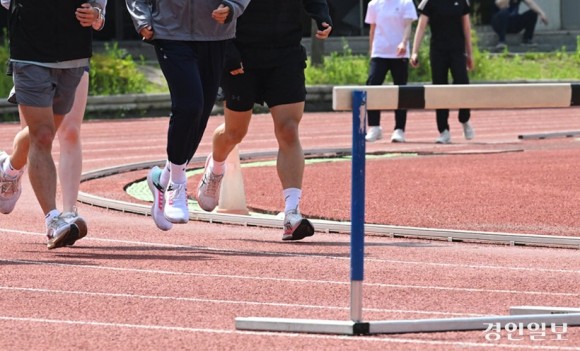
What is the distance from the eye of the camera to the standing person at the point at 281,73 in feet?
32.6

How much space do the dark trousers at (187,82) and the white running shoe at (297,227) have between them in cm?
71

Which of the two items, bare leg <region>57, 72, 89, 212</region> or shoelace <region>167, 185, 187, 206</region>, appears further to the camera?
bare leg <region>57, 72, 89, 212</region>

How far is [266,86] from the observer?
33.1ft

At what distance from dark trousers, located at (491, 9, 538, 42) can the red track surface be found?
22.4 metres

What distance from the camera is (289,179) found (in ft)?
33.0

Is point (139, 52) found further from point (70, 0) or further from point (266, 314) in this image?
point (266, 314)

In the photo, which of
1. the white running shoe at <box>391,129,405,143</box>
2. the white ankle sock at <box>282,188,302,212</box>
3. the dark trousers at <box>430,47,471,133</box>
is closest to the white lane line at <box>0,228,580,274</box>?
the white ankle sock at <box>282,188,302,212</box>

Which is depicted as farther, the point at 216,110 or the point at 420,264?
the point at 216,110

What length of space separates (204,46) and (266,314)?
114 inches

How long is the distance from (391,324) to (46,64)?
355cm

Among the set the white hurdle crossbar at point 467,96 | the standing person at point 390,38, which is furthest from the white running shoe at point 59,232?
the standing person at point 390,38

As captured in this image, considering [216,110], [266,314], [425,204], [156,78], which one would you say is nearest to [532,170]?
[425,204]

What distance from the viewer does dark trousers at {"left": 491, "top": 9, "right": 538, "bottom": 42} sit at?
3734cm

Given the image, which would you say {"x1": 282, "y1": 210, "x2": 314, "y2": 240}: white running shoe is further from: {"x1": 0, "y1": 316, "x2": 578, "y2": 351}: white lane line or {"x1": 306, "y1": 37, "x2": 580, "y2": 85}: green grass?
{"x1": 306, "y1": 37, "x2": 580, "y2": 85}: green grass
